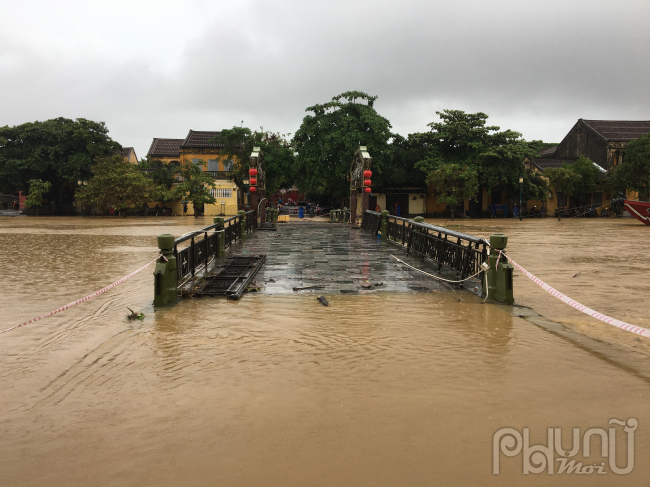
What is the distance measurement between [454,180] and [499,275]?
30.4 m

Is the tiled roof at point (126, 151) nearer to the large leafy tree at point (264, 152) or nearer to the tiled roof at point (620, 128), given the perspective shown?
the large leafy tree at point (264, 152)

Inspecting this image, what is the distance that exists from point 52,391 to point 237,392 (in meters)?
1.57

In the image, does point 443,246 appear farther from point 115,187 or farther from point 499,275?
point 115,187

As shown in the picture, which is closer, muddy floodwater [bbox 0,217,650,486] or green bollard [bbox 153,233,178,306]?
muddy floodwater [bbox 0,217,650,486]

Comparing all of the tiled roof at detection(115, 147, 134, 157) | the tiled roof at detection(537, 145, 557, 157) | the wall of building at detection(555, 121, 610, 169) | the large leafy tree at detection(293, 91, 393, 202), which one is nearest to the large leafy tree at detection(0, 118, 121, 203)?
the tiled roof at detection(115, 147, 134, 157)

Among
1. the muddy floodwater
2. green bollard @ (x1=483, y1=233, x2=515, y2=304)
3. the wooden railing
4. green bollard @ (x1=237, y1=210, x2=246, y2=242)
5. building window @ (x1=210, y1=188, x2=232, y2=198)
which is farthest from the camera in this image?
building window @ (x1=210, y1=188, x2=232, y2=198)

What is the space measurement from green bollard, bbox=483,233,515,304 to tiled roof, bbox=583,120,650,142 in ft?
144

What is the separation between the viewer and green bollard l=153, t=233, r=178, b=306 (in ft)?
24.6

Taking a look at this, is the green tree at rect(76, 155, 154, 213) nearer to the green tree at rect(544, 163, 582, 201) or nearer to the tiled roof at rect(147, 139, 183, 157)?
the tiled roof at rect(147, 139, 183, 157)

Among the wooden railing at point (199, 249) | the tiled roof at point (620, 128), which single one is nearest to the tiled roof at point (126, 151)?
the wooden railing at point (199, 249)

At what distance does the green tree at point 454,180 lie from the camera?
36.3 m

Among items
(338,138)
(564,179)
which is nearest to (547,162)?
(564,179)

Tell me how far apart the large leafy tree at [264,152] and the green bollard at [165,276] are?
30860mm

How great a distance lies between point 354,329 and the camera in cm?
627
